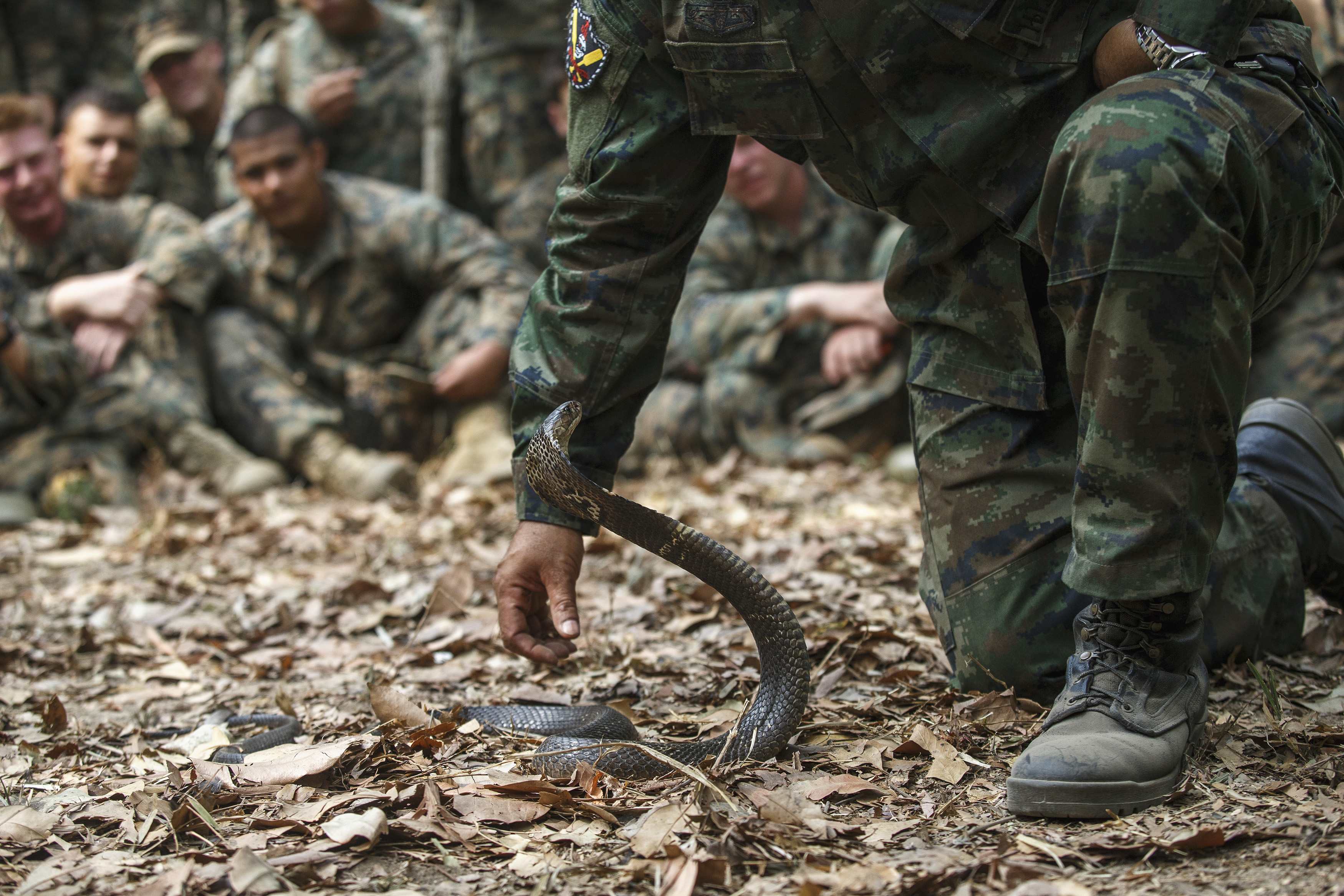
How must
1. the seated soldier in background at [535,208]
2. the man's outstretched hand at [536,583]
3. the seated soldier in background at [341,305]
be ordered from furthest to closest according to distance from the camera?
the seated soldier in background at [535,208] < the seated soldier in background at [341,305] < the man's outstretched hand at [536,583]

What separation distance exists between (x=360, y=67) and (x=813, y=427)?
3.90 meters

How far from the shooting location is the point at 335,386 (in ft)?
22.6

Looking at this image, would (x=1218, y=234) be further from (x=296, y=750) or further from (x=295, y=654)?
(x=295, y=654)

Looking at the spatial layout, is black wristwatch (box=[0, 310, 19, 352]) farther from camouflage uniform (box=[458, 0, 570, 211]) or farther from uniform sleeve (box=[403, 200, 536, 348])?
camouflage uniform (box=[458, 0, 570, 211])

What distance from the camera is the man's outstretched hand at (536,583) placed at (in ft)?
7.48

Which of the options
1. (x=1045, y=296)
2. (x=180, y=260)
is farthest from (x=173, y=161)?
(x=1045, y=296)

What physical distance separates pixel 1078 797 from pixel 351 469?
465 cm

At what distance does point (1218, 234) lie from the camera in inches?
70.5

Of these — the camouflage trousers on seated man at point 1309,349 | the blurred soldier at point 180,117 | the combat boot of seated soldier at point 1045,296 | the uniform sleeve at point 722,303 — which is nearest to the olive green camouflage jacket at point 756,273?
the uniform sleeve at point 722,303

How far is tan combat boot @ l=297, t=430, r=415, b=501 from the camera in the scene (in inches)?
226

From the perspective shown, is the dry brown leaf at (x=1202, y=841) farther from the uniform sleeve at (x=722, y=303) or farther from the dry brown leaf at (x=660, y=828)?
the uniform sleeve at (x=722, y=303)

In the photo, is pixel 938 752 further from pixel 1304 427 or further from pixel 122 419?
pixel 122 419

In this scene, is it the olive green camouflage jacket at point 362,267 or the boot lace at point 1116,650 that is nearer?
the boot lace at point 1116,650

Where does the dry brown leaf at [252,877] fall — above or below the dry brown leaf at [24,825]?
above
